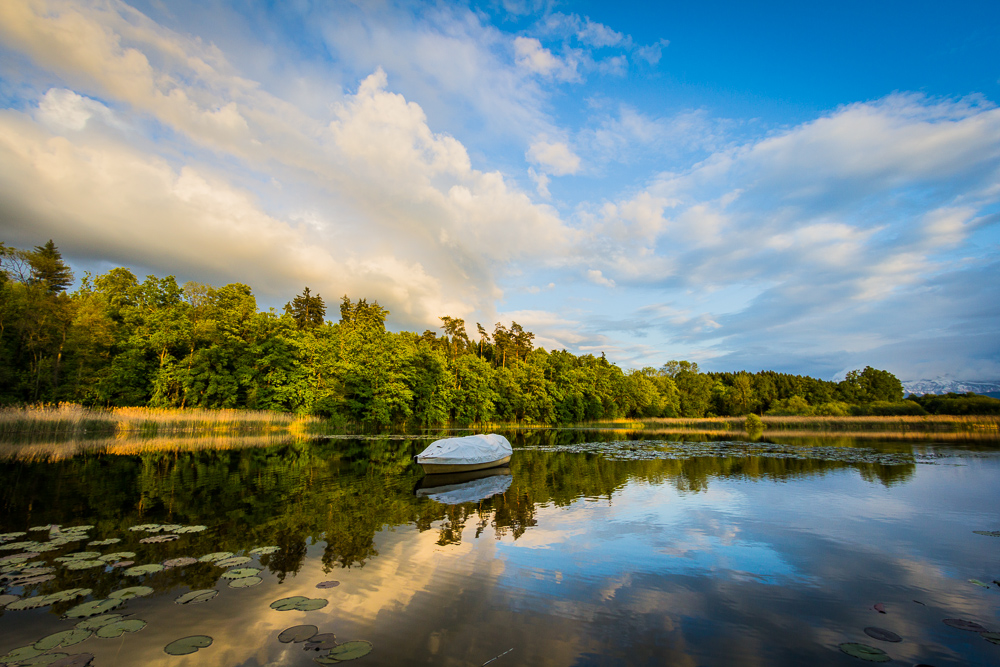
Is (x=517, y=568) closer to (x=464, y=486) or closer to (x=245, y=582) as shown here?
(x=245, y=582)

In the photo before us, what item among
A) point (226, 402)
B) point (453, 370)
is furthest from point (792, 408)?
point (226, 402)

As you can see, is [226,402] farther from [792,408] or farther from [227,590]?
[792,408]

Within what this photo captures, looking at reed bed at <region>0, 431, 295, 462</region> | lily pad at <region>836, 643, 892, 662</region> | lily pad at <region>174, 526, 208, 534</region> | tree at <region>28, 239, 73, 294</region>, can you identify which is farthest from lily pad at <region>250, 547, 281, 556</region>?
tree at <region>28, 239, 73, 294</region>

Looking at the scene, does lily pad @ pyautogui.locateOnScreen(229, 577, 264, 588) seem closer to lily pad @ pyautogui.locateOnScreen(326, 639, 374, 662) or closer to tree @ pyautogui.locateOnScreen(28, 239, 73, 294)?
lily pad @ pyautogui.locateOnScreen(326, 639, 374, 662)

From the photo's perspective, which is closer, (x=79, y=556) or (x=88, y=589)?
(x=88, y=589)

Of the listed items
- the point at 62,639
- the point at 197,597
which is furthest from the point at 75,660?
the point at 197,597

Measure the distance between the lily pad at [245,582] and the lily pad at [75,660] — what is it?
81.3 inches

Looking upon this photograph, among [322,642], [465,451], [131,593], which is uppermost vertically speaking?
[465,451]

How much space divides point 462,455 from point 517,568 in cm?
1088

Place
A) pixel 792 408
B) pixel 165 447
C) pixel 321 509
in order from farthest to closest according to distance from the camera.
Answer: pixel 792 408
pixel 165 447
pixel 321 509

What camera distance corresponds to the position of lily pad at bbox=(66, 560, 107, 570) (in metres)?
6.76

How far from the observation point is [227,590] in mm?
6258

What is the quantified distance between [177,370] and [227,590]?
175 ft

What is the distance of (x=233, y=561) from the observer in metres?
7.39
